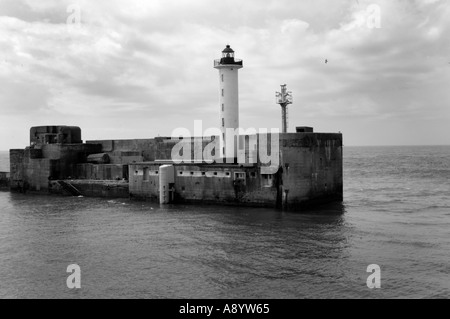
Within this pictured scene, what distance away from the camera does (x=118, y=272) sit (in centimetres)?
1866

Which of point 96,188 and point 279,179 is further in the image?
point 96,188

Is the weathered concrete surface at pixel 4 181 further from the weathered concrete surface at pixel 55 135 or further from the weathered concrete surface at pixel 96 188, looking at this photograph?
the weathered concrete surface at pixel 96 188

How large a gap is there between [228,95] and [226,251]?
726 inches

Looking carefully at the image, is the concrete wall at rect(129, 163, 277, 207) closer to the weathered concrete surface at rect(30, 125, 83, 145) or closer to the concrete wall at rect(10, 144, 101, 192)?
the concrete wall at rect(10, 144, 101, 192)

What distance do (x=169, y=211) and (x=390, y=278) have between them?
18362mm

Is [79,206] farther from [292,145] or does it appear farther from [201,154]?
[292,145]

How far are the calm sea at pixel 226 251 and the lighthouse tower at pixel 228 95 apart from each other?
23.2 ft

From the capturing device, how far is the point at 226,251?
69.9ft

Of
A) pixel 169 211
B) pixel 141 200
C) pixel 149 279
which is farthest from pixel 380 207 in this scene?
pixel 149 279

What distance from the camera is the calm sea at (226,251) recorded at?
16766mm
